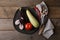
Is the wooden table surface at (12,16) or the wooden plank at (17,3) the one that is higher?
the wooden plank at (17,3)

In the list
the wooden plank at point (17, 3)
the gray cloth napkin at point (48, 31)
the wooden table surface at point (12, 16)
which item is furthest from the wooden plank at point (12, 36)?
the wooden plank at point (17, 3)

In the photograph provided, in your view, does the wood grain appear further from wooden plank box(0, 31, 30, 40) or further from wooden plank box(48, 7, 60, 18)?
wooden plank box(48, 7, 60, 18)

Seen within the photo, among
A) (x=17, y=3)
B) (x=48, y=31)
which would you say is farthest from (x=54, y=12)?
(x=17, y=3)

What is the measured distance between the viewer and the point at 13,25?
1348 millimetres

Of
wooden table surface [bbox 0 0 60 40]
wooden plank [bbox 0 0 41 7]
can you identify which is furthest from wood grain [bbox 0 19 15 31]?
wooden plank [bbox 0 0 41 7]

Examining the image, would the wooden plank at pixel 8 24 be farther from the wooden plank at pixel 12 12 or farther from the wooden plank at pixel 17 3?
the wooden plank at pixel 17 3

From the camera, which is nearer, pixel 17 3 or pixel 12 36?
pixel 12 36

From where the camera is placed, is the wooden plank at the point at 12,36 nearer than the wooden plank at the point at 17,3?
Yes

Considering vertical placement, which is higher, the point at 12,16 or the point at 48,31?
the point at 12,16

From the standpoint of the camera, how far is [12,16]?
4.60ft

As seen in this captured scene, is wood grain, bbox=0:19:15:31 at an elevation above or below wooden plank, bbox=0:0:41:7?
below

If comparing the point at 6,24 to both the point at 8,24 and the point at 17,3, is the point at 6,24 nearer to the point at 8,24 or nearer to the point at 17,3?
the point at 8,24

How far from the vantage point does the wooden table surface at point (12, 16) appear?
132 centimetres

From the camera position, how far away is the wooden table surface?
4.33 feet
